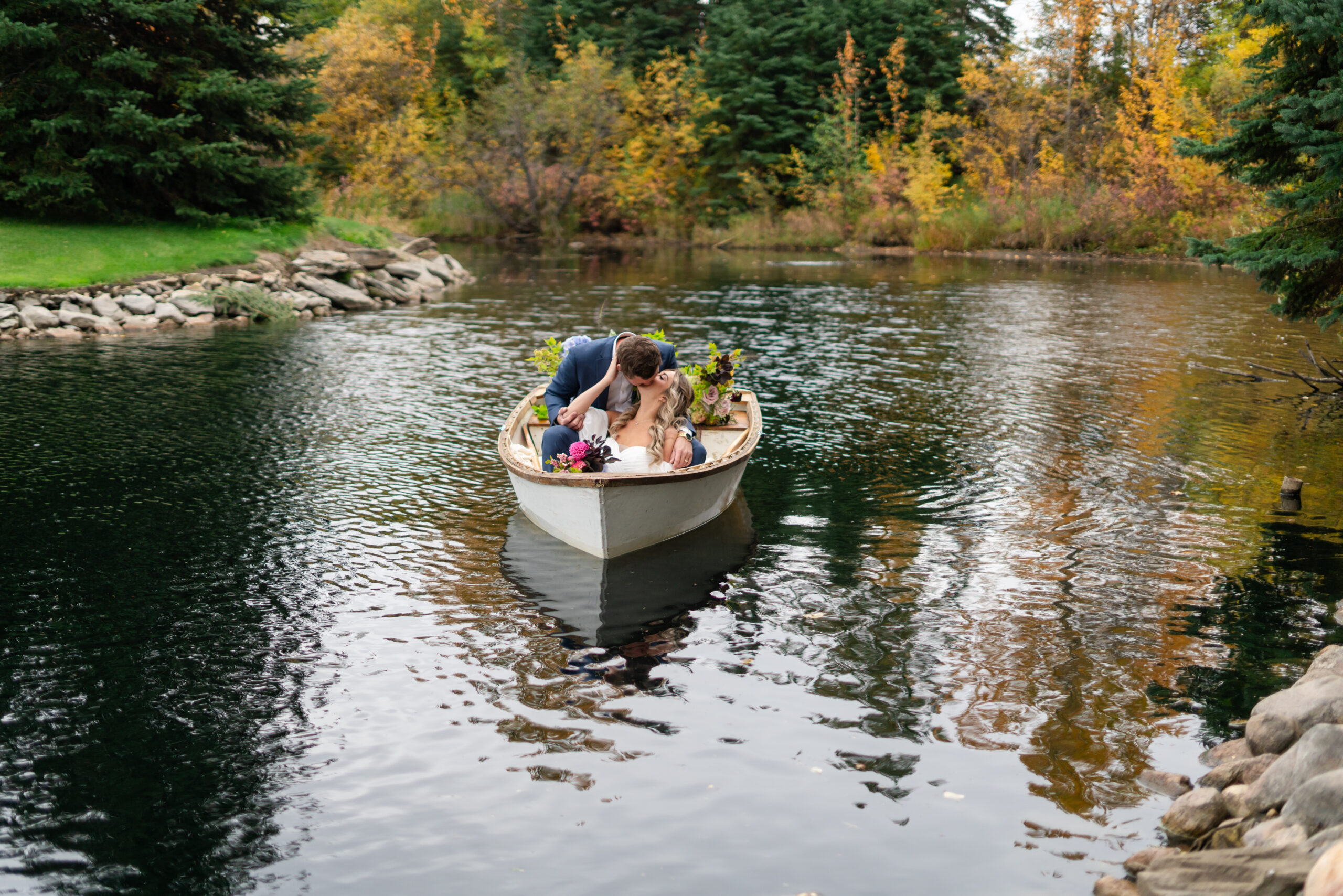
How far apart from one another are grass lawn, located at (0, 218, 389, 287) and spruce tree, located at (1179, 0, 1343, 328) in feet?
68.1

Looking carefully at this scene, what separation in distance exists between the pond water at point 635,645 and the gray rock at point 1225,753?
0.65 feet

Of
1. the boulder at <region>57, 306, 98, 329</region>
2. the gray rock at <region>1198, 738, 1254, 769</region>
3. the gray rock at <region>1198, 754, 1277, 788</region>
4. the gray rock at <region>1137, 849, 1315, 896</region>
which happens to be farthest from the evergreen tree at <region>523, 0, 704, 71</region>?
the gray rock at <region>1137, 849, 1315, 896</region>

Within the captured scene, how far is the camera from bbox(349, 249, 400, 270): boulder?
2822 centimetres

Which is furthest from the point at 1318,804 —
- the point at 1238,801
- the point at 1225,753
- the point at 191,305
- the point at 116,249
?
the point at 116,249

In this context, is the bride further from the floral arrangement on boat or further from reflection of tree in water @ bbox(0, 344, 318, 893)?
reflection of tree in water @ bbox(0, 344, 318, 893)

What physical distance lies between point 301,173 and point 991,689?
80.9 feet

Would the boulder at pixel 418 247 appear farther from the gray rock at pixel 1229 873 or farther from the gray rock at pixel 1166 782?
the gray rock at pixel 1229 873

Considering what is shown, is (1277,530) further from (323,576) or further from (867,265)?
(867,265)

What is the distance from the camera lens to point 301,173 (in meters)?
26.7

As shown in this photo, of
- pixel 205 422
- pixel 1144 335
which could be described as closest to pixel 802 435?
pixel 205 422

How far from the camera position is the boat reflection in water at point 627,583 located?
7117 mm

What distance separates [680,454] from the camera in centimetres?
898

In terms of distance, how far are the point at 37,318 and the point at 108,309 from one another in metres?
1.34

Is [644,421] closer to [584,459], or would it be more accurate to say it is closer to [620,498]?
[584,459]
